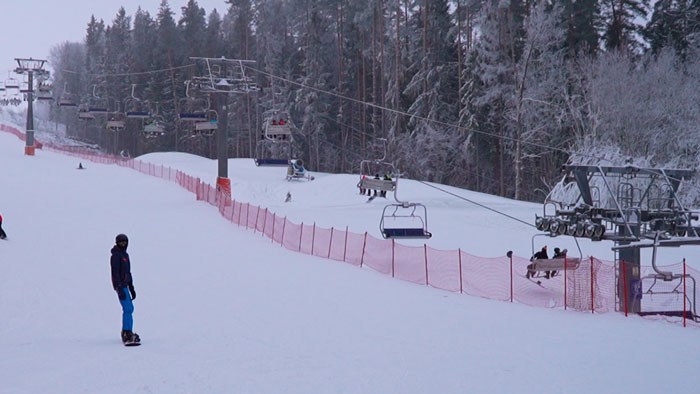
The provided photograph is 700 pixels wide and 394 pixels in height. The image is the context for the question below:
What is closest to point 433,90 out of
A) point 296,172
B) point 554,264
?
point 296,172

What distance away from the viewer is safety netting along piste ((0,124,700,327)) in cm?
1666

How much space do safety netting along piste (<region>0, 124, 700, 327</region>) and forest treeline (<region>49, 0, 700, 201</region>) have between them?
4.16 m

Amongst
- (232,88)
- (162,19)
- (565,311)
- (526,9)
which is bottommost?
(565,311)

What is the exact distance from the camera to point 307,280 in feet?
59.5

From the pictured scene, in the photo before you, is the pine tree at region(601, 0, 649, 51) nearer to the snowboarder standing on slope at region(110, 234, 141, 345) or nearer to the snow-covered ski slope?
the snow-covered ski slope

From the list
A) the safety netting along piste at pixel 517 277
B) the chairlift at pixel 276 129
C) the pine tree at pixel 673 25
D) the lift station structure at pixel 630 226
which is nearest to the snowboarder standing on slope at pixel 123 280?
the safety netting along piste at pixel 517 277

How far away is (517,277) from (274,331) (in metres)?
9.71

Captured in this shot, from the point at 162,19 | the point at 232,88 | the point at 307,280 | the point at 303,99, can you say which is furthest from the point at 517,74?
the point at 162,19

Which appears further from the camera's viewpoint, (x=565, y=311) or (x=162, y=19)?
(x=162, y=19)

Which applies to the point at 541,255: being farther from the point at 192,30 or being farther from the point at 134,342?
the point at 192,30

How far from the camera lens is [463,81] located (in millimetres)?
58438

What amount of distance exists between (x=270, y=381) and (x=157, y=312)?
17.9 feet

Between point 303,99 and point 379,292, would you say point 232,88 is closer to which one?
point 379,292

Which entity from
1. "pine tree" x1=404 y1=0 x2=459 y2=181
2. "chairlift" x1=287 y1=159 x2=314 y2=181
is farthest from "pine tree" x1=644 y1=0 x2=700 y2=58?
"chairlift" x1=287 y1=159 x2=314 y2=181
